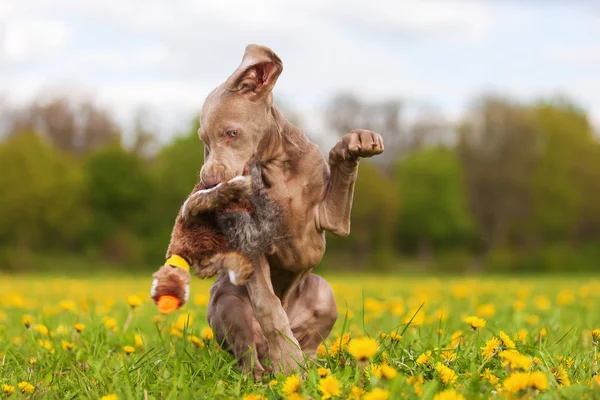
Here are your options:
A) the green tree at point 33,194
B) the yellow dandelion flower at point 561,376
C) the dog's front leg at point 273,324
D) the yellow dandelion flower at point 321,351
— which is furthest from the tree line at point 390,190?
the yellow dandelion flower at point 561,376

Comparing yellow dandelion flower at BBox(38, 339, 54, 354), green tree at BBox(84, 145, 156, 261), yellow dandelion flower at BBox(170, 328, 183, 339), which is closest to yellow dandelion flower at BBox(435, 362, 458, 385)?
yellow dandelion flower at BBox(170, 328, 183, 339)

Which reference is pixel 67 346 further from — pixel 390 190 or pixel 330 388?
pixel 390 190

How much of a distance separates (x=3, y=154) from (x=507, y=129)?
105ft

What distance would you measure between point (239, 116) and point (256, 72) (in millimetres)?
262

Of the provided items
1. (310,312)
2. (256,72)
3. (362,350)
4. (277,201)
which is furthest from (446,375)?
(256,72)

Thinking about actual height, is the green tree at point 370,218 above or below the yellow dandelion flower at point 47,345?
below

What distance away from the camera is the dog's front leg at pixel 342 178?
348cm

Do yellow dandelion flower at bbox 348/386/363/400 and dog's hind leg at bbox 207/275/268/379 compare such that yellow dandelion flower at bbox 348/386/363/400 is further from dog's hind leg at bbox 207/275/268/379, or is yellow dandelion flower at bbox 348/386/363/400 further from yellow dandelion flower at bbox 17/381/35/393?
yellow dandelion flower at bbox 17/381/35/393

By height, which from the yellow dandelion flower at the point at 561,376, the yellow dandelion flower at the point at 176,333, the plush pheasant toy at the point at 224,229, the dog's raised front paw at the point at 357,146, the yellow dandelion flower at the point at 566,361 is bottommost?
the yellow dandelion flower at the point at 176,333

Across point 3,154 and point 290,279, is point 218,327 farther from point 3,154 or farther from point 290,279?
point 3,154

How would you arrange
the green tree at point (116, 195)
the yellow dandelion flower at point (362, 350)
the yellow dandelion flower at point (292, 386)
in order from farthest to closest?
1. the green tree at point (116, 195)
2. the yellow dandelion flower at point (292, 386)
3. the yellow dandelion flower at point (362, 350)

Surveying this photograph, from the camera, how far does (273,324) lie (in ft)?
11.8

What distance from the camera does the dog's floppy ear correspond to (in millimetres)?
3348

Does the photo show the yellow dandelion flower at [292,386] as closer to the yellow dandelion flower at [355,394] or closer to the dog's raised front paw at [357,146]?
the yellow dandelion flower at [355,394]
